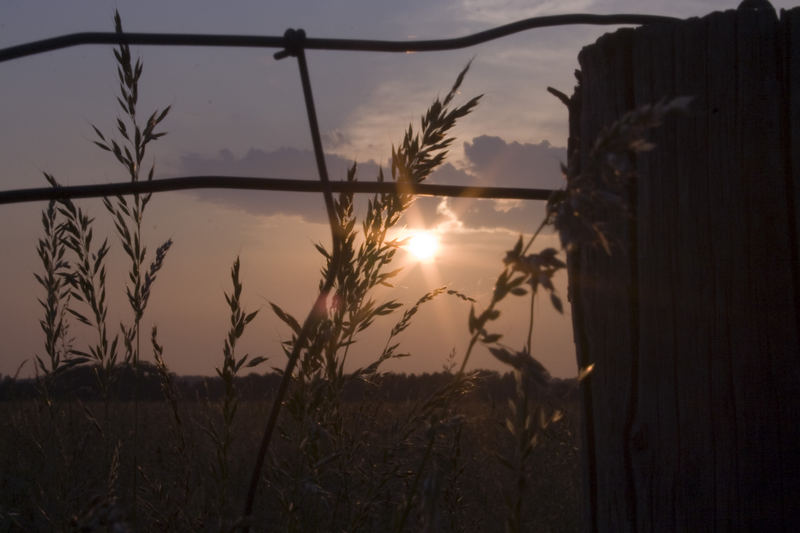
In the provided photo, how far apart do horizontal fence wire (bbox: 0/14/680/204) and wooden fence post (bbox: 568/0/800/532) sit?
0.28 m

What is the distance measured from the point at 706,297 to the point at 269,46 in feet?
3.69

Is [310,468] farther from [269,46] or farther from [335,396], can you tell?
[269,46]

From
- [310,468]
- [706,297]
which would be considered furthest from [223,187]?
[706,297]

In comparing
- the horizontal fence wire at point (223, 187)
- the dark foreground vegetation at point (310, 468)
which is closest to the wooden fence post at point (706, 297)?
the dark foreground vegetation at point (310, 468)

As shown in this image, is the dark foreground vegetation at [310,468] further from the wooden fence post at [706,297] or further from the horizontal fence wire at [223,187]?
the horizontal fence wire at [223,187]

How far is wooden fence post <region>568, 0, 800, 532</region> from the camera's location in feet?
4.73

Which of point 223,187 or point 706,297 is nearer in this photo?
point 706,297

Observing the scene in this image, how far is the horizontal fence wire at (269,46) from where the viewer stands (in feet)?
5.90

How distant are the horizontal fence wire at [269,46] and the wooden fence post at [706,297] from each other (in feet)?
0.92

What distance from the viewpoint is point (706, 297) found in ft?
4.83

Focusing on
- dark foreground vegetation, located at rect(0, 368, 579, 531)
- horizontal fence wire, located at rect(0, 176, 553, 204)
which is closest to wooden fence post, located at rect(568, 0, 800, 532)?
dark foreground vegetation, located at rect(0, 368, 579, 531)

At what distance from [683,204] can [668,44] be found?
0.34 meters

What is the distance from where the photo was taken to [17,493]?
16.0 feet

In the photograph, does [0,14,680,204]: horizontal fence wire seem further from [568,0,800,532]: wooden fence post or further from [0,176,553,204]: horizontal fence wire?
[568,0,800,532]: wooden fence post
